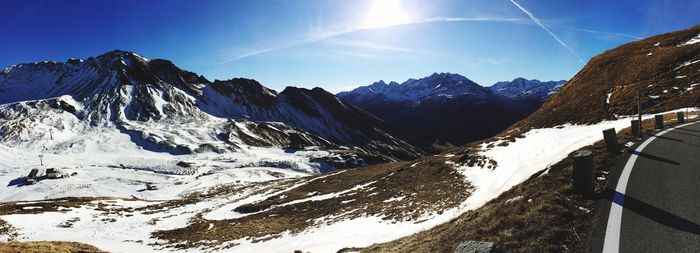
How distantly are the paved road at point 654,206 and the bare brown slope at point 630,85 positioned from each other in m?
22.7

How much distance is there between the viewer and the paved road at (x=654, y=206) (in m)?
7.21

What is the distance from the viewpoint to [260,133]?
7126 inches

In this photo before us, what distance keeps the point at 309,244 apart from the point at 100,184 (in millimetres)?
80154

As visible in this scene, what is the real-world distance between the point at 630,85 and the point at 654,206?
142 feet

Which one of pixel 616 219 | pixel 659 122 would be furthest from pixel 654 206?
pixel 659 122

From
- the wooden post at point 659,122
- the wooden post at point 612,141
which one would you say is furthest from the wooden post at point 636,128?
the wooden post at point 612,141

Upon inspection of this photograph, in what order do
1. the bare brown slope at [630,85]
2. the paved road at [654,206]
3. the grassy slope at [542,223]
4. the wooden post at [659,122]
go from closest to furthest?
1. the paved road at [654,206]
2. the grassy slope at [542,223]
3. the wooden post at [659,122]
4. the bare brown slope at [630,85]

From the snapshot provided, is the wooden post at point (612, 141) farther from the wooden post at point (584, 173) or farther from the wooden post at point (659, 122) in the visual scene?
the wooden post at point (659, 122)

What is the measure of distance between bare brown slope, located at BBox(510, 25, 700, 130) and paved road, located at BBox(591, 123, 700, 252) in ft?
74.6

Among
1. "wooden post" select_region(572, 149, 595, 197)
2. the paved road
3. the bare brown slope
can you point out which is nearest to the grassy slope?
"wooden post" select_region(572, 149, 595, 197)

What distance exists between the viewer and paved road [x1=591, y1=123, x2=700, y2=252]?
23.7 ft

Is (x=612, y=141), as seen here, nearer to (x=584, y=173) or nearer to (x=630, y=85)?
(x=584, y=173)

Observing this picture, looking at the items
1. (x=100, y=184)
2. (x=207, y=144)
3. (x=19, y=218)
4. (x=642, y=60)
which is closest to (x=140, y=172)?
(x=100, y=184)

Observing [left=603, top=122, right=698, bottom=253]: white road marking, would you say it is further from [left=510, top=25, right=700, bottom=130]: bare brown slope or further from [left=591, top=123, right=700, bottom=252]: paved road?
[left=510, top=25, right=700, bottom=130]: bare brown slope
